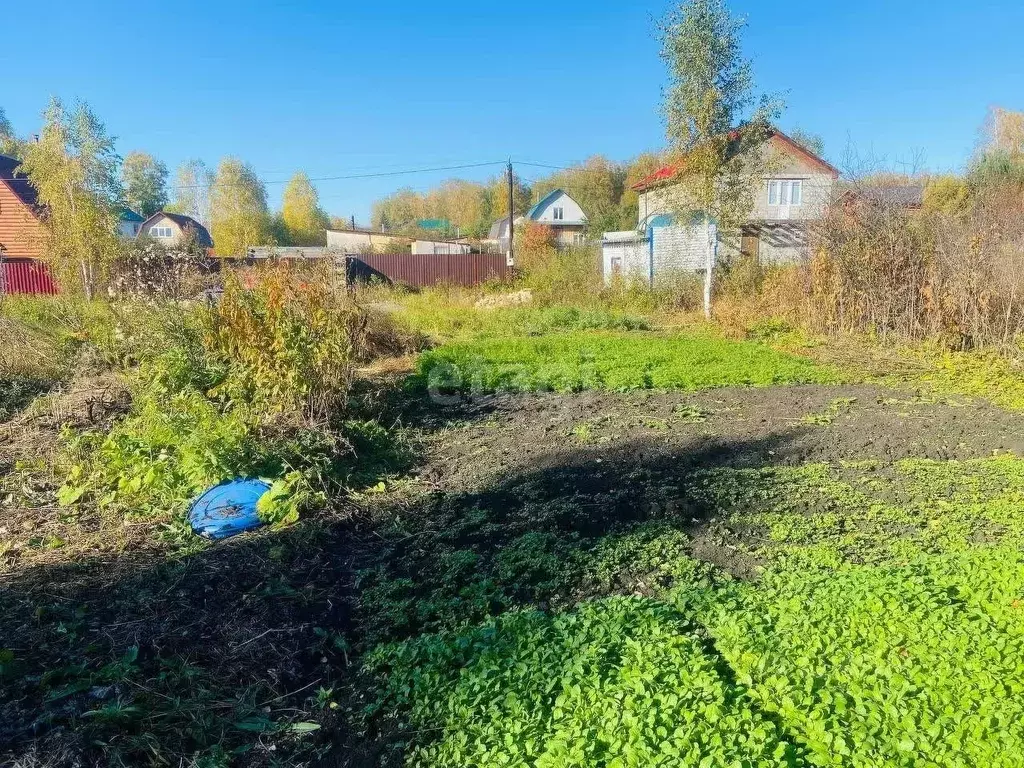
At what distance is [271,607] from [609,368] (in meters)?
6.14

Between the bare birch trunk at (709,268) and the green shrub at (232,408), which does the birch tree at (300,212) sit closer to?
the bare birch trunk at (709,268)

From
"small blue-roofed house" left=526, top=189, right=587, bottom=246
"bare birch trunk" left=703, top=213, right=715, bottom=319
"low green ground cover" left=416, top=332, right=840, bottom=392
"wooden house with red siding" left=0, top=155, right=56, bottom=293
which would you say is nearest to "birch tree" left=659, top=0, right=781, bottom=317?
"bare birch trunk" left=703, top=213, right=715, bottom=319

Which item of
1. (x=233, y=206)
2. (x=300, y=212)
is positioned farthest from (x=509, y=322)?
(x=300, y=212)

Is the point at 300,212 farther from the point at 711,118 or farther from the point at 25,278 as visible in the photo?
the point at 711,118

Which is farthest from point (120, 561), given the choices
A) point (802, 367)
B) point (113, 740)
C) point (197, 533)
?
point (802, 367)

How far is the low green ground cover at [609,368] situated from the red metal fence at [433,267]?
16.4 metres

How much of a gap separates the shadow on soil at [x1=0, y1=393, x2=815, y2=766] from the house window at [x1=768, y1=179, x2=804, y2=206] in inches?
918

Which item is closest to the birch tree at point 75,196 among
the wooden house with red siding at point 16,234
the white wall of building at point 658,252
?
the wooden house with red siding at point 16,234

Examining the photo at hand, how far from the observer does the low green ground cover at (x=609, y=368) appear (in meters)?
8.20

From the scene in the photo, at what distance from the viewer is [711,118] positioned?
1521 centimetres

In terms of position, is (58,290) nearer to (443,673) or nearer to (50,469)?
(50,469)

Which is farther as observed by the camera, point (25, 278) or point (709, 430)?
point (25, 278)

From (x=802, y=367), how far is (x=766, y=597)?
263 inches

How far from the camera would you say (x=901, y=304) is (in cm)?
1071
